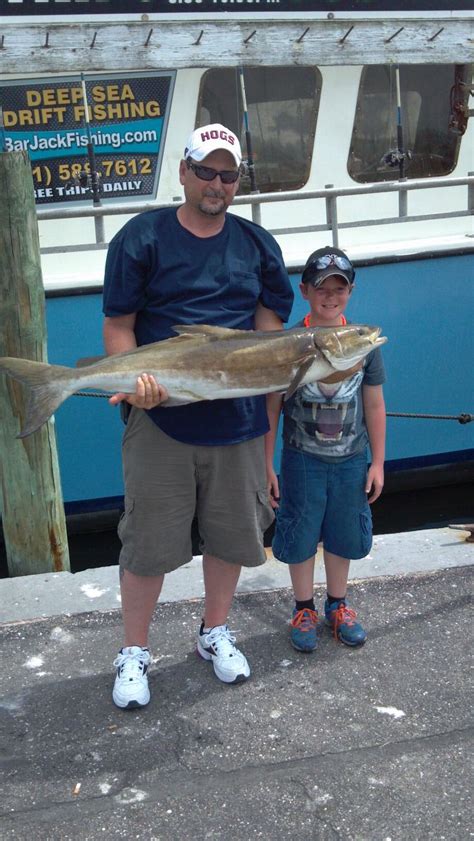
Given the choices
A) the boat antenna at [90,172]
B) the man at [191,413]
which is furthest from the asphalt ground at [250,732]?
the boat antenna at [90,172]

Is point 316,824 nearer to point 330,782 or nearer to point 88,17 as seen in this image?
point 330,782

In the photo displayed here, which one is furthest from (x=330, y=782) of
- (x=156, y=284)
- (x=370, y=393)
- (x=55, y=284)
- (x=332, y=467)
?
(x=55, y=284)

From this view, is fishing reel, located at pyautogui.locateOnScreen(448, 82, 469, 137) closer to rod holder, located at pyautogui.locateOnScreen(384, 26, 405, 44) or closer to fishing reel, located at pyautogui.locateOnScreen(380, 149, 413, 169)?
fishing reel, located at pyautogui.locateOnScreen(380, 149, 413, 169)

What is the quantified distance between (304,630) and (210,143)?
1.78m

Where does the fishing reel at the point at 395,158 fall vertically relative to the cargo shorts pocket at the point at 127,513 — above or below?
above

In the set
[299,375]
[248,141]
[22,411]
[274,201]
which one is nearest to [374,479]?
[299,375]

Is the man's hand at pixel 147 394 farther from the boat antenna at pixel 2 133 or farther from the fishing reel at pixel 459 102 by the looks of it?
the fishing reel at pixel 459 102

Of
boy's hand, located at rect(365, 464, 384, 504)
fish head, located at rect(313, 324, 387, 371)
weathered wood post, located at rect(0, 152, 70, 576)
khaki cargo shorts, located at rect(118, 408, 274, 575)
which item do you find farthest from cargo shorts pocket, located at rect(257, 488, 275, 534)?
weathered wood post, located at rect(0, 152, 70, 576)

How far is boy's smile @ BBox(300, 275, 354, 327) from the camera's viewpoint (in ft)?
10.3

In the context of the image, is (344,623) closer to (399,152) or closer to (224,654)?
(224,654)

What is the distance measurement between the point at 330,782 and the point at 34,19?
215 inches

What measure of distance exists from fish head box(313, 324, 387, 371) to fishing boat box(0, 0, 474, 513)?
2945 millimetres

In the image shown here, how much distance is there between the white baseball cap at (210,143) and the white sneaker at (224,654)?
65.0 inches

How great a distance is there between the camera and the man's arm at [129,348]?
270 centimetres
